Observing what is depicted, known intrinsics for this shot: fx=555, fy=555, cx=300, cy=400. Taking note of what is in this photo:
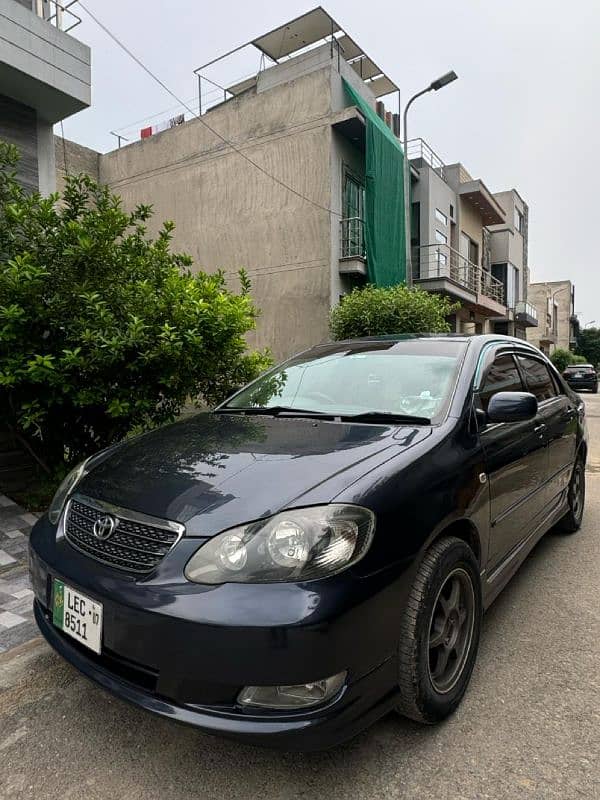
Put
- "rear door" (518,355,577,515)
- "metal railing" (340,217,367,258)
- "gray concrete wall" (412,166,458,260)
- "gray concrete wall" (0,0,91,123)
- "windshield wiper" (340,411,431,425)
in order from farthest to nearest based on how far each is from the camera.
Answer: "gray concrete wall" (412,166,458,260), "metal railing" (340,217,367,258), "gray concrete wall" (0,0,91,123), "rear door" (518,355,577,515), "windshield wiper" (340,411,431,425)

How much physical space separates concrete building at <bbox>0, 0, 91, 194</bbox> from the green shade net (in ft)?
29.0

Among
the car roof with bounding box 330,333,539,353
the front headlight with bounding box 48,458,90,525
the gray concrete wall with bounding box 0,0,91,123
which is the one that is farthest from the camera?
the gray concrete wall with bounding box 0,0,91,123

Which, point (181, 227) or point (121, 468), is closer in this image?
point (121, 468)

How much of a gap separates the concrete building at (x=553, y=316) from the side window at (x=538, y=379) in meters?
37.8

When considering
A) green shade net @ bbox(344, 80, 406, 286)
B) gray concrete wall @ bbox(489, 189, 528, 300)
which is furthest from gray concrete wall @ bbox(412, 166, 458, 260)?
gray concrete wall @ bbox(489, 189, 528, 300)

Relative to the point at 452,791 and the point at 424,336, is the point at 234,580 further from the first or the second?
the point at 424,336

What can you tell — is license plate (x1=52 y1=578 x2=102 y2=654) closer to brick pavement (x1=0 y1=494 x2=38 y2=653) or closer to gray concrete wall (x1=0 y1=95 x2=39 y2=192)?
brick pavement (x1=0 y1=494 x2=38 y2=653)

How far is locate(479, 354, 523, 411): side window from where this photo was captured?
9.21 feet

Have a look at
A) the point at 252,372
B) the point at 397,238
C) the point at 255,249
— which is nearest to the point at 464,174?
the point at 397,238

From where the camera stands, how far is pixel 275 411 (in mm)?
2904

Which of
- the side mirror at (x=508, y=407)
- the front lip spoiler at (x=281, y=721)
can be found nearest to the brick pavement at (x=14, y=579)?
the front lip spoiler at (x=281, y=721)

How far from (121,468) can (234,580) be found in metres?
0.86

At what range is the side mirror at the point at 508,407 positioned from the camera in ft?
8.34

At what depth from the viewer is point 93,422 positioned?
183 inches
